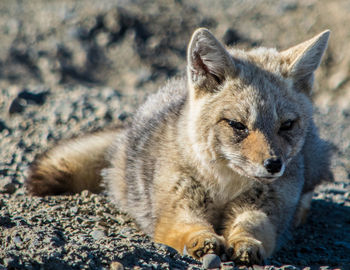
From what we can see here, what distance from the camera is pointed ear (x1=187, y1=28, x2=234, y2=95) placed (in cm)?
402

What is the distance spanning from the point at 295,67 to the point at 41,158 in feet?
9.46

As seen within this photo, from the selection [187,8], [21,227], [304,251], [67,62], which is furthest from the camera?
[187,8]

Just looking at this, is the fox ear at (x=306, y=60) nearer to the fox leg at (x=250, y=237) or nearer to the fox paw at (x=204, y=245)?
the fox leg at (x=250, y=237)

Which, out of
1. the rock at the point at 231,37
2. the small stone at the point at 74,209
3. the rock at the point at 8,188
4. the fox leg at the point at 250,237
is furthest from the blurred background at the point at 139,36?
the fox leg at the point at 250,237

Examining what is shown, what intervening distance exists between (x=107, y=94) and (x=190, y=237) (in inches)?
191

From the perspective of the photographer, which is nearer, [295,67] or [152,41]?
[295,67]

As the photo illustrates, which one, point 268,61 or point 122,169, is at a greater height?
point 268,61

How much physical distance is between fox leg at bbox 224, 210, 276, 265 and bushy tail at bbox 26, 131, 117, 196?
1.95m

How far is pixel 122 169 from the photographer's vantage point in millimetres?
5262

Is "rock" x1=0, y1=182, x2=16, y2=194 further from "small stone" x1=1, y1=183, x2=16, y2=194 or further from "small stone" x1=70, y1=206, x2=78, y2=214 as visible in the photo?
"small stone" x1=70, y1=206, x2=78, y2=214

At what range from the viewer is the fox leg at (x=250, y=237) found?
3.62 metres

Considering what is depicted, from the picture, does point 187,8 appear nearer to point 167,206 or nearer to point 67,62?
point 67,62

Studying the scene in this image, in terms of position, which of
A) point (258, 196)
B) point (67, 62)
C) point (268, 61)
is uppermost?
point (268, 61)

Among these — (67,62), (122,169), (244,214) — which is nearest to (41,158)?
(122,169)
